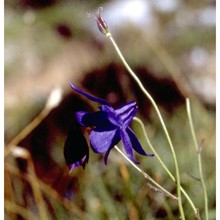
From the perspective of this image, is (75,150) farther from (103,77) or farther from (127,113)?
(103,77)

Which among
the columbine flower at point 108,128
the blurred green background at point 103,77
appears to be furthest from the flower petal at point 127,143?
the blurred green background at point 103,77

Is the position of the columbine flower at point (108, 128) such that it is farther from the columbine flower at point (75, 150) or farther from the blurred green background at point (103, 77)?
the blurred green background at point (103, 77)

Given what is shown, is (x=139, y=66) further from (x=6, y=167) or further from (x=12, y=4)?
(x=6, y=167)

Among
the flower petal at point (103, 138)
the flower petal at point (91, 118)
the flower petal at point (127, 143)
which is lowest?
the flower petal at point (127, 143)

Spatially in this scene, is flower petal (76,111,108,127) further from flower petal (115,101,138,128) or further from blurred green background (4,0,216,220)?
blurred green background (4,0,216,220)

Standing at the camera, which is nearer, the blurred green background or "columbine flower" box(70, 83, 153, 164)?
"columbine flower" box(70, 83, 153, 164)

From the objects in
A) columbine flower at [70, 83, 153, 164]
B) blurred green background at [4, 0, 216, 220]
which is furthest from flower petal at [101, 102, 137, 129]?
blurred green background at [4, 0, 216, 220]

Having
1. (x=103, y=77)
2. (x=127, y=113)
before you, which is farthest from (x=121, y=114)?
(x=103, y=77)

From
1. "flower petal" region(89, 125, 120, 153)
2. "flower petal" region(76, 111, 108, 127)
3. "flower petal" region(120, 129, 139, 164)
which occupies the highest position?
"flower petal" region(76, 111, 108, 127)
